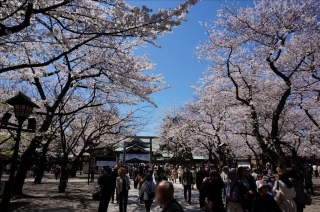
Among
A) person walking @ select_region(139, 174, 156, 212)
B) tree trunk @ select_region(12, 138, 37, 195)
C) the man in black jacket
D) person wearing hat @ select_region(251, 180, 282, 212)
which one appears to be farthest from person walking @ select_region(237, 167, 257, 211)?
tree trunk @ select_region(12, 138, 37, 195)

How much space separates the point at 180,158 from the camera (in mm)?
39906

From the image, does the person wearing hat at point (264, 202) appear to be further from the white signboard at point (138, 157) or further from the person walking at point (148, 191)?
the white signboard at point (138, 157)

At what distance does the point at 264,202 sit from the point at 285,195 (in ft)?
Result: 4.58

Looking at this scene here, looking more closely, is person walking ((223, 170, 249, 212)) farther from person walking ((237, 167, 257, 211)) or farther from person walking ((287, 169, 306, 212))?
person walking ((287, 169, 306, 212))

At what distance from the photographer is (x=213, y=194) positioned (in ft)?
17.2

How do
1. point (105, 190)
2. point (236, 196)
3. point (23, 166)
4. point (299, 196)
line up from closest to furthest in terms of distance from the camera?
point (236, 196) → point (299, 196) → point (105, 190) → point (23, 166)

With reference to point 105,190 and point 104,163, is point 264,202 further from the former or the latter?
point 104,163

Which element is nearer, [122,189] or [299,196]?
[299,196]

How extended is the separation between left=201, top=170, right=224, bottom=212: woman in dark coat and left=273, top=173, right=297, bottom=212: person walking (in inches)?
59.9

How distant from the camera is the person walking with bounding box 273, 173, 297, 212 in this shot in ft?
18.7

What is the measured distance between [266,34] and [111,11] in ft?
28.0

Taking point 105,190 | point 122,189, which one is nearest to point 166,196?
point 105,190

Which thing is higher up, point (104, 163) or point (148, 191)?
point (104, 163)

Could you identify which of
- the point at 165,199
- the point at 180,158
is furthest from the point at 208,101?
the point at 180,158
